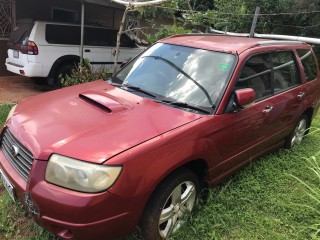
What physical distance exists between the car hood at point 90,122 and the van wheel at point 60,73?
489cm

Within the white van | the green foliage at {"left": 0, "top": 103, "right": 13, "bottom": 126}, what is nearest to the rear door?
the white van

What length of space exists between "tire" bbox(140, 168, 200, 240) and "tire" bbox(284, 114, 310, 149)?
2.46 m

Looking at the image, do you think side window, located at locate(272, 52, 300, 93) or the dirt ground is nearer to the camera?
side window, located at locate(272, 52, 300, 93)

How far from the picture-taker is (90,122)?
2844 mm

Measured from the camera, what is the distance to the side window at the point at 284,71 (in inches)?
169

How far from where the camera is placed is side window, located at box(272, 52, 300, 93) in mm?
4285

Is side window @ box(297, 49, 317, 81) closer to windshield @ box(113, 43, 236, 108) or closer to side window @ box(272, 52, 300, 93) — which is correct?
side window @ box(272, 52, 300, 93)

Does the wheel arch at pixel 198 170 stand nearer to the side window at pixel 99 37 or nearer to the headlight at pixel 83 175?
the headlight at pixel 83 175

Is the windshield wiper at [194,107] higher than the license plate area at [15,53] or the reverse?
higher

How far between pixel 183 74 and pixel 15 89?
6.13m

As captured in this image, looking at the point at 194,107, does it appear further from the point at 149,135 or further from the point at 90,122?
the point at 90,122

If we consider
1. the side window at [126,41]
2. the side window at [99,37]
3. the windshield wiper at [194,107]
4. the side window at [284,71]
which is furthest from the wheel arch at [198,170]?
the side window at [126,41]

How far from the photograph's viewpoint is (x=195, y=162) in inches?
123

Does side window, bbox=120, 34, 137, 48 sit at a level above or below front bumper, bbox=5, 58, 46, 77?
above
